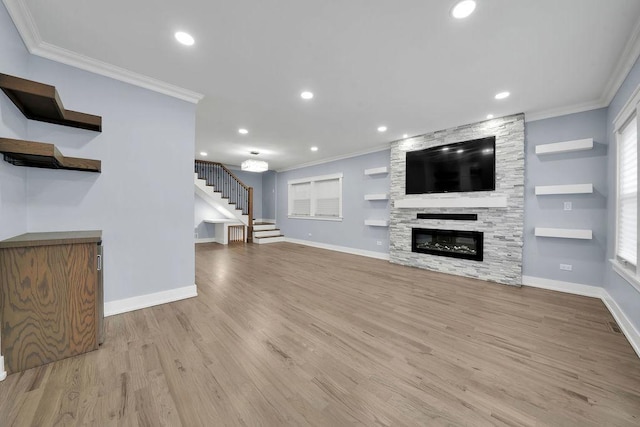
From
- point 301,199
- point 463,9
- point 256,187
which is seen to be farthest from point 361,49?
point 256,187

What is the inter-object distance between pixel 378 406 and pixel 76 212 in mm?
3289

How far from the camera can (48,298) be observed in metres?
1.82

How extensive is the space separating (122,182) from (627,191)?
18.8 ft

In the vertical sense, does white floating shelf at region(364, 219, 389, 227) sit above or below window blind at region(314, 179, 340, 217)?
below

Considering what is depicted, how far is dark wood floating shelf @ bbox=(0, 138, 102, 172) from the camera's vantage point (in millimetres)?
1679

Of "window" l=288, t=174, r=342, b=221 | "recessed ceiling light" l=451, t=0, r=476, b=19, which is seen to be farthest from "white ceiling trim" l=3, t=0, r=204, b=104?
"window" l=288, t=174, r=342, b=221

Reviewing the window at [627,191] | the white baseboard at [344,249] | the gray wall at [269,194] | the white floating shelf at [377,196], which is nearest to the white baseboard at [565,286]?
the window at [627,191]

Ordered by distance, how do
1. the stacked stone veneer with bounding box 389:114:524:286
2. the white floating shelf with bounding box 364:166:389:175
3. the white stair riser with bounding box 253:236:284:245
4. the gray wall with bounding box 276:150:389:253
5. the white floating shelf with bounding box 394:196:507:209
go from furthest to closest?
the white stair riser with bounding box 253:236:284:245
the gray wall with bounding box 276:150:389:253
the white floating shelf with bounding box 364:166:389:175
the white floating shelf with bounding box 394:196:507:209
the stacked stone veneer with bounding box 389:114:524:286

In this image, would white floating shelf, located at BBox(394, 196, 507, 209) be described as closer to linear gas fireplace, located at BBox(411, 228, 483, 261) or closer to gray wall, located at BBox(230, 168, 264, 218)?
linear gas fireplace, located at BBox(411, 228, 483, 261)

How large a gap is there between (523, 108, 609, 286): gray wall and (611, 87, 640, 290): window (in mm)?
622

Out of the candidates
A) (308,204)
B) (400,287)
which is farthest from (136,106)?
(308,204)

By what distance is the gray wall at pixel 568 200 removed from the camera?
338 centimetres

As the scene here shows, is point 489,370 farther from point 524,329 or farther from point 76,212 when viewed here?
point 76,212

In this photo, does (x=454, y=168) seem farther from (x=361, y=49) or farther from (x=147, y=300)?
(x=147, y=300)
